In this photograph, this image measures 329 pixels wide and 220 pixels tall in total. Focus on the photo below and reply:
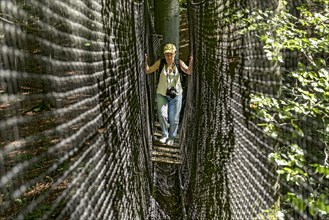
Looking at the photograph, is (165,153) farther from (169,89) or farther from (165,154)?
(169,89)

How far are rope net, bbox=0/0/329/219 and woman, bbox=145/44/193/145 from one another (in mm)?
325

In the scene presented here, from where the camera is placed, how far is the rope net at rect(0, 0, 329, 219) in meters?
0.94

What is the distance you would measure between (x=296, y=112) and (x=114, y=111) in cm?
86

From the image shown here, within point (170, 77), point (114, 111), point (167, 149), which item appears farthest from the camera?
point (167, 149)

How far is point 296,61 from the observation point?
2.35 m

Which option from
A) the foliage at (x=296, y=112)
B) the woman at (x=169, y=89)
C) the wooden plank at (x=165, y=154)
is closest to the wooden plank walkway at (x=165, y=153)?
the wooden plank at (x=165, y=154)

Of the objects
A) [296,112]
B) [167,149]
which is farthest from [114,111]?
[167,149]

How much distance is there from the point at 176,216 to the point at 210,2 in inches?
69.7

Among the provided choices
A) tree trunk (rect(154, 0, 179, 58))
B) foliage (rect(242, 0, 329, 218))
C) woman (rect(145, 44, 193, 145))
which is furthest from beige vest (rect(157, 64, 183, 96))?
foliage (rect(242, 0, 329, 218))

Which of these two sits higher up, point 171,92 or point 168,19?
point 168,19

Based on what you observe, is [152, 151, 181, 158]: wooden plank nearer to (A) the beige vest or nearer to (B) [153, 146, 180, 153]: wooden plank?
(B) [153, 146, 180, 153]: wooden plank

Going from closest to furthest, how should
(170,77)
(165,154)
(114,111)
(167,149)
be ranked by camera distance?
(114,111) < (170,77) < (165,154) < (167,149)

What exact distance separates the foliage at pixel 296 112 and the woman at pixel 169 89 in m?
1.19

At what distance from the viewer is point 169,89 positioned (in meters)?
3.49
